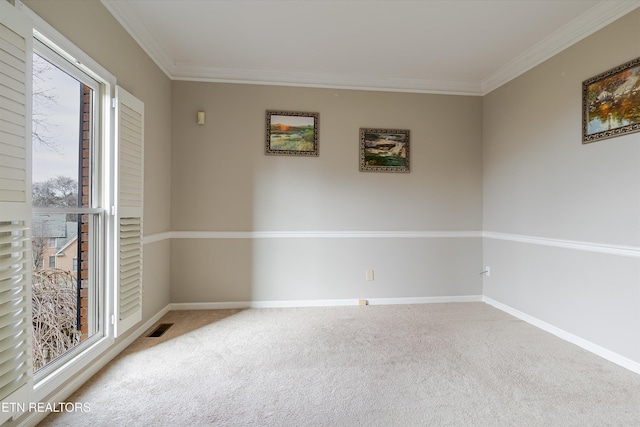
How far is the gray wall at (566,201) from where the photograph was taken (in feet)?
7.19

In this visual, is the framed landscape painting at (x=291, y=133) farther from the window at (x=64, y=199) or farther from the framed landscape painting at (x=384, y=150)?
the window at (x=64, y=199)

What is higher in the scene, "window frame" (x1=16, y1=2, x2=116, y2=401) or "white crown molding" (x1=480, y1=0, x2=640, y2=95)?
"white crown molding" (x1=480, y1=0, x2=640, y2=95)

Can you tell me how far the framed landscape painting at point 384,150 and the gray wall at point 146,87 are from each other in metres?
2.18

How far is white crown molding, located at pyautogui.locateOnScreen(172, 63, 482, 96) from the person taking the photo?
10.9 ft

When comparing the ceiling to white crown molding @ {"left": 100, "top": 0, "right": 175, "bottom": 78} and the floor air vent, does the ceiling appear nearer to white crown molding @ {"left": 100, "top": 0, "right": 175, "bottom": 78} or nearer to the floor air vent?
white crown molding @ {"left": 100, "top": 0, "right": 175, "bottom": 78}

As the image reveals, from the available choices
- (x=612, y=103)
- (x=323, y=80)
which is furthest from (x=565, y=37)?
Answer: (x=323, y=80)

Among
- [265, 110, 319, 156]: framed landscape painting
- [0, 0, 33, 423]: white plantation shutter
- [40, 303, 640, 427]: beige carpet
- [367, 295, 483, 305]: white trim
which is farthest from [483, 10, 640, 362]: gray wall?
[0, 0, 33, 423]: white plantation shutter

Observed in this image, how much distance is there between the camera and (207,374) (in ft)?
6.71

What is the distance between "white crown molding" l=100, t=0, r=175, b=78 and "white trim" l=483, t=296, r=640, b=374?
443 centimetres

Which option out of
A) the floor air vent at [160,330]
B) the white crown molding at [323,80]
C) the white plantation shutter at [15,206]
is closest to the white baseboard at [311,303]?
the floor air vent at [160,330]

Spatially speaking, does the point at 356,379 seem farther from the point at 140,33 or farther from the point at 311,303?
the point at 140,33

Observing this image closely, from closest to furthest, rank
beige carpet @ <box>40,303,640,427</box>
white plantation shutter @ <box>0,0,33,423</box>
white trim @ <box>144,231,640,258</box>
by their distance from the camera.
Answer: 1. white plantation shutter @ <box>0,0,33,423</box>
2. beige carpet @ <box>40,303,640,427</box>
3. white trim @ <box>144,231,640,258</box>

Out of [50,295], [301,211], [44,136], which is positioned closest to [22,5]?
[44,136]

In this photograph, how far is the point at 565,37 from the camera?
2594 millimetres
